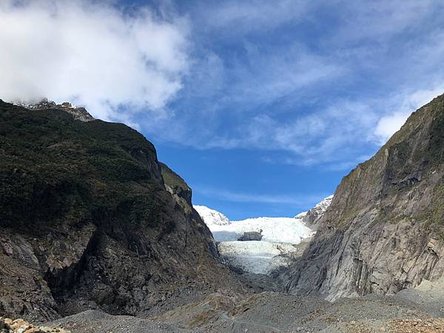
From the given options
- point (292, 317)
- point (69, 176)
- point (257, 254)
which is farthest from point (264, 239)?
point (292, 317)

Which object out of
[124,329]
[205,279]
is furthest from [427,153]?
[124,329]

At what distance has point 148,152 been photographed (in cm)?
7500

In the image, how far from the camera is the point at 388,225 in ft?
195

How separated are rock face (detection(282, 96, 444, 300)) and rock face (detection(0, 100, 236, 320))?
1520cm

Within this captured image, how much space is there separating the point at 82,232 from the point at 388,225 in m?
32.0

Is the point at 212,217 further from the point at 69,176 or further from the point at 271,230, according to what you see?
the point at 69,176

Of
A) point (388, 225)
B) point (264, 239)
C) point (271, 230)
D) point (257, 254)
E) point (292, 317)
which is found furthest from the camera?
point (271, 230)

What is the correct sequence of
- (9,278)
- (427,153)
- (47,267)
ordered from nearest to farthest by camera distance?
1. (9,278)
2. (47,267)
3. (427,153)

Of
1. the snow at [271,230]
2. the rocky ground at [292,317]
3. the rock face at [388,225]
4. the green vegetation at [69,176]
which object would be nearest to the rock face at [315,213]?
the snow at [271,230]

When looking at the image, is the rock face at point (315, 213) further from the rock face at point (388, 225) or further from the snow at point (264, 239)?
the rock face at point (388, 225)

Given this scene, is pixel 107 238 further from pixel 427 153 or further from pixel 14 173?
pixel 427 153

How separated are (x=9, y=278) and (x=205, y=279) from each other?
22.7 metres

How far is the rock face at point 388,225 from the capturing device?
168 feet

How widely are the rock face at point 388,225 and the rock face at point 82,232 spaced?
15.2 meters
